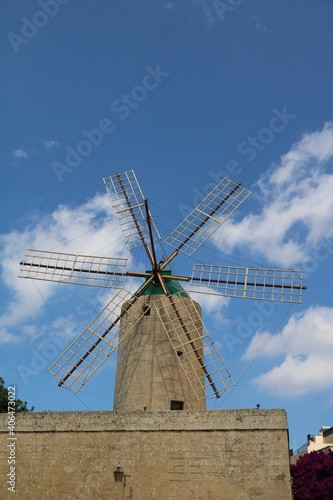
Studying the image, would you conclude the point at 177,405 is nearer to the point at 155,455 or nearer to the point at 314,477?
the point at 155,455

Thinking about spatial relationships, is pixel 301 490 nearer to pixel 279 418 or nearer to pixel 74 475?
pixel 279 418

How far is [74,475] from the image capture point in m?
9.53

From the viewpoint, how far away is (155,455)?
9445 mm

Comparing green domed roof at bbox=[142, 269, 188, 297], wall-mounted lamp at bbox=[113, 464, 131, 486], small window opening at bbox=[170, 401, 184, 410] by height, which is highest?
green domed roof at bbox=[142, 269, 188, 297]

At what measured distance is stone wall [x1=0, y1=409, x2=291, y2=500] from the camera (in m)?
9.06

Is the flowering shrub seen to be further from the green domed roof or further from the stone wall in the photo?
the green domed roof

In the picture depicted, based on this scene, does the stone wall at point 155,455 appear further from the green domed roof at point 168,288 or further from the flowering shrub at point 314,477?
the flowering shrub at point 314,477

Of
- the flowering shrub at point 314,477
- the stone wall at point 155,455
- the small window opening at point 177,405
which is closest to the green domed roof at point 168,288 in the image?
the small window opening at point 177,405

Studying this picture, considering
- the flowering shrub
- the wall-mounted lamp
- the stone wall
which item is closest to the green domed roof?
the stone wall

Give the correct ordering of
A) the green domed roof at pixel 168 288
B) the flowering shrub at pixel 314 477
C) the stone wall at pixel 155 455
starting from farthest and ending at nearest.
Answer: the flowering shrub at pixel 314 477 → the green domed roof at pixel 168 288 → the stone wall at pixel 155 455

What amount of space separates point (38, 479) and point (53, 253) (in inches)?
238

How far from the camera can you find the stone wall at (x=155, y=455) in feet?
29.7

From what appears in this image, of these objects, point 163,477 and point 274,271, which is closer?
point 163,477


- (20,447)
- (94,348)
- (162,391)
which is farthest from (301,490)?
(20,447)
